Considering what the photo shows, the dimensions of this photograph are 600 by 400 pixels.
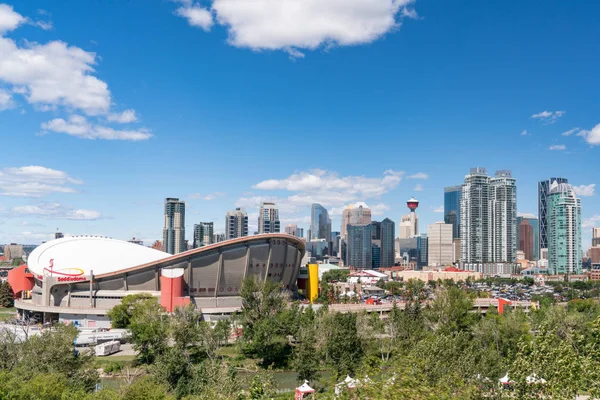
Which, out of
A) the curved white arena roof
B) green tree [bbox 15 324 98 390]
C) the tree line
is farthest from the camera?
the curved white arena roof

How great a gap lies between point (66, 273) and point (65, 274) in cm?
19

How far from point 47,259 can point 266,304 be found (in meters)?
39.5

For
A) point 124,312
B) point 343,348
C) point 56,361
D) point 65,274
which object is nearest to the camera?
point 56,361

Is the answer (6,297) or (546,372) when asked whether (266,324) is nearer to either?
(546,372)

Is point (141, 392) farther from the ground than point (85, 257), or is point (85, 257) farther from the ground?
point (85, 257)

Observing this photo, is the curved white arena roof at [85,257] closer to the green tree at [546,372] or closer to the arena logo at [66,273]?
the arena logo at [66,273]

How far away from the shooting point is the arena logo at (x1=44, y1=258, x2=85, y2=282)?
228 feet

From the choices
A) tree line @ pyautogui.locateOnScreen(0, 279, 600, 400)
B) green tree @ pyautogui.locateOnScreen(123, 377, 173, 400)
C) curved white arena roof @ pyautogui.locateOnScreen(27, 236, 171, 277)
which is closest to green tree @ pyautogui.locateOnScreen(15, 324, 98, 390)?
tree line @ pyautogui.locateOnScreen(0, 279, 600, 400)

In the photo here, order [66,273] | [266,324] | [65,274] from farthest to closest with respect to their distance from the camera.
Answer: [66,273], [65,274], [266,324]

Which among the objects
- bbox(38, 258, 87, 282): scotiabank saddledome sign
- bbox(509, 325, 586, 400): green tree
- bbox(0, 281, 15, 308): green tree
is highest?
bbox(509, 325, 586, 400): green tree

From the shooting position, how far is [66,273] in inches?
2758

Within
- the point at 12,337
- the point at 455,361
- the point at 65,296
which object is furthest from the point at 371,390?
the point at 65,296

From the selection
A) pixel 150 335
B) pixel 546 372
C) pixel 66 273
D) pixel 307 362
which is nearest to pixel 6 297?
pixel 66 273

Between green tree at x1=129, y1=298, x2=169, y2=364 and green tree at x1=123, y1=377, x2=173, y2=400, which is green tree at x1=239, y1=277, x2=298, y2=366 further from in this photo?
green tree at x1=123, y1=377, x2=173, y2=400
